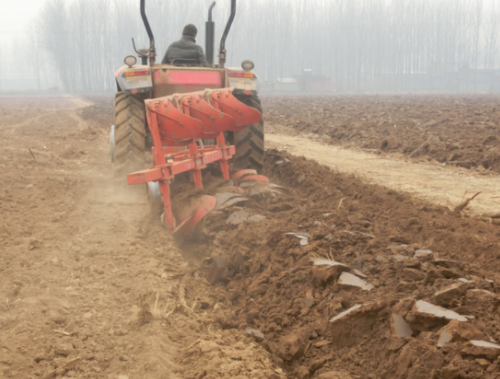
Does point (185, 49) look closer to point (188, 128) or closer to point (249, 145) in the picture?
point (249, 145)

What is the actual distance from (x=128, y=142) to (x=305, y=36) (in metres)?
81.5

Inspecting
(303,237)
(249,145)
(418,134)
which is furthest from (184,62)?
(418,134)

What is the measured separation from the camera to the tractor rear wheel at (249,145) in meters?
6.32

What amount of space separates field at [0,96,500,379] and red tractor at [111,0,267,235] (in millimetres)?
368

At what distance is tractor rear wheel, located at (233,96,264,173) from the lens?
6.32 meters

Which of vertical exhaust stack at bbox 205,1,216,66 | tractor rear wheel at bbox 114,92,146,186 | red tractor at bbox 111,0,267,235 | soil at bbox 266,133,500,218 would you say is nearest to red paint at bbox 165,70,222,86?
red tractor at bbox 111,0,267,235

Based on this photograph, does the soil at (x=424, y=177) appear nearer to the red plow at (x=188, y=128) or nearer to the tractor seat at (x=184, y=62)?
the red plow at (x=188, y=128)

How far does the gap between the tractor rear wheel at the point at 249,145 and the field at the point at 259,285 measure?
0.42m

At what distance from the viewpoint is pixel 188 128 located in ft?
16.1

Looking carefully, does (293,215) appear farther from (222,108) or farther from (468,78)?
(468,78)

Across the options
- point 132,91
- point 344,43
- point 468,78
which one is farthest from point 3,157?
point 344,43

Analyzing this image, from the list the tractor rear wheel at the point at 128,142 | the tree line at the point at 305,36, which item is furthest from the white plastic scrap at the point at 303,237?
the tree line at the point at 305,36

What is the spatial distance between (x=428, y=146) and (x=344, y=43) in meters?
77.0

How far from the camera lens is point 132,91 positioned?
5.71 m
